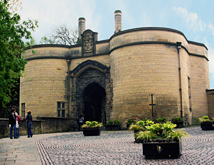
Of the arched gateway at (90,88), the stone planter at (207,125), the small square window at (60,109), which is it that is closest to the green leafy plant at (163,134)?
the stone planter at (207,125)

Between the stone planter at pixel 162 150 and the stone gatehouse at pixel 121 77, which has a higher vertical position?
the stone gatehouse at pixel 121 77

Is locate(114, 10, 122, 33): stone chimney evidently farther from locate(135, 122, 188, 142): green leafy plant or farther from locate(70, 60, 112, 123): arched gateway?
locate(135, 122, 188, 142): green leafy plant

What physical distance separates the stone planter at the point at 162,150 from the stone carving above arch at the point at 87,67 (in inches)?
636

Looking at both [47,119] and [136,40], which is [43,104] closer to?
[47,119]

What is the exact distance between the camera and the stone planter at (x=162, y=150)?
7.27 meters

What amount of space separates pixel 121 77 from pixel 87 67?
14.9 ft

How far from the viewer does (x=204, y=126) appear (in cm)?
1641

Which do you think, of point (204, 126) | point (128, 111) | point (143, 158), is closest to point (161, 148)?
point (143, 158)

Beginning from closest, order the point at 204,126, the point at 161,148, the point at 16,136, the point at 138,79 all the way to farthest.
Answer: the point at 161,148, the point at 16,136, the point at 204,126, the point at 138,79

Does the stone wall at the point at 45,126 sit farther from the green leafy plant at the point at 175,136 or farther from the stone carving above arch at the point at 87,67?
the green leafy plant at the point at 175,136

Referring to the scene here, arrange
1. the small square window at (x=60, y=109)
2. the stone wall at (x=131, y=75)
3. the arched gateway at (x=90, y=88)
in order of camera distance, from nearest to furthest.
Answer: the stone wall at (x=131, y=75) < the arched gateway at (x=90, y=88) < the small square window at (x=60, y=109)

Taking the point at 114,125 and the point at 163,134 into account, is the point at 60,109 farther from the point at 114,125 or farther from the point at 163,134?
the point at 163,134

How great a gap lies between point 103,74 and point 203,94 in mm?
8898

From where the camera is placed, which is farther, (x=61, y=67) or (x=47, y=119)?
(x=61, y=67)
